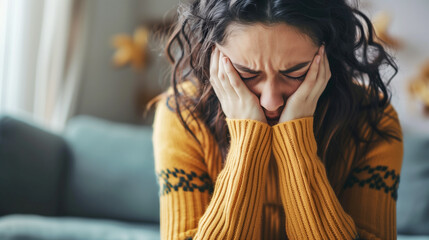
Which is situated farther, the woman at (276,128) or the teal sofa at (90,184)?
the teal sofa at (90,184)

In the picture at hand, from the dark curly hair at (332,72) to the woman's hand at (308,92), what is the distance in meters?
0.05

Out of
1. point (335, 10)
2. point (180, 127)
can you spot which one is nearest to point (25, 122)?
point (180, 127)

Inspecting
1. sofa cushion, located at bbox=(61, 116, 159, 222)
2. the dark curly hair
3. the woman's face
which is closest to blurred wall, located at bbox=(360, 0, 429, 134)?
the dark curly hair

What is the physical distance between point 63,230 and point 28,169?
35 centimetres

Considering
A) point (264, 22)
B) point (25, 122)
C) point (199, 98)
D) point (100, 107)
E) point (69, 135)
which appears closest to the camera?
point (264, 22)

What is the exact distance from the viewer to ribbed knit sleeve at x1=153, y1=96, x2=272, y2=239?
873 millimetres

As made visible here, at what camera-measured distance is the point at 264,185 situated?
96 centimetres

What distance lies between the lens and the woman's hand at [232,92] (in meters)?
0.90

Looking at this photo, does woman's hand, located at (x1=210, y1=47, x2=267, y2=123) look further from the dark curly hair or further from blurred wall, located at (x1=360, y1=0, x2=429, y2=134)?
blurred wall, located at (x1=360, y1=0, x2=429, y2=134)

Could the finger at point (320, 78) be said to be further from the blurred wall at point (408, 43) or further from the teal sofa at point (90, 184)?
the blurred wall at point (408, 43)

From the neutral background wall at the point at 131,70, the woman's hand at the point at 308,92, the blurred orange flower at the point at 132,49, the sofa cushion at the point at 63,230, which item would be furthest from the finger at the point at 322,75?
the blurred orange flower at the point at 132,49

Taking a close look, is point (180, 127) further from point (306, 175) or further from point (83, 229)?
point (83, 229)

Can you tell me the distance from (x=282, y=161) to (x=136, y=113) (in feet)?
6.86

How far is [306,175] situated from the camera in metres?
0.88
